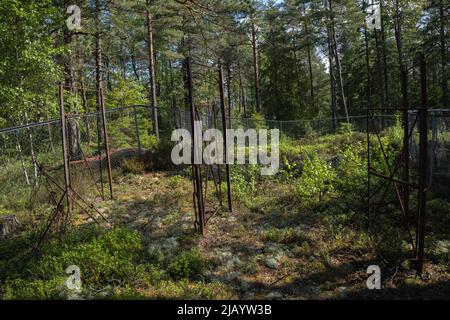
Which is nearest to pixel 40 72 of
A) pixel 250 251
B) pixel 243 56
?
pixel 250 251

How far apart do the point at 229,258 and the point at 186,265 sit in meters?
0.77

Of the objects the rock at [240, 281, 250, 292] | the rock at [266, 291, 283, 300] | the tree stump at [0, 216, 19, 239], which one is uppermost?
the tree stump at [0, 216, 19, 239]

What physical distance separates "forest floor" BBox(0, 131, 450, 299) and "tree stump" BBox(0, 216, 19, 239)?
474 millimetres

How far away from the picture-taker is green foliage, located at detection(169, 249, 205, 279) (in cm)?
547

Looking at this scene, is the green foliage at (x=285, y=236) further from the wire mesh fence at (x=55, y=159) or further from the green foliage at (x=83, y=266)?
the wire mesh fence at (x=55, y=159)

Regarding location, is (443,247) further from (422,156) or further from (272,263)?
(272,263)

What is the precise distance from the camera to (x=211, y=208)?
8164 mm

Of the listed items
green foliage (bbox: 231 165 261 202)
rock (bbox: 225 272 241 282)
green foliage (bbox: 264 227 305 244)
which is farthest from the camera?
green foliage (bbox: 231 165 261 202)

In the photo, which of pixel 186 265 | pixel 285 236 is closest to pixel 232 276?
pixel 186 265

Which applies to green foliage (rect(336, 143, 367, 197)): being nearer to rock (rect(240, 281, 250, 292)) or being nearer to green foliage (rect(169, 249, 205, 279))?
rock (rect(240, 281, 250, 292))

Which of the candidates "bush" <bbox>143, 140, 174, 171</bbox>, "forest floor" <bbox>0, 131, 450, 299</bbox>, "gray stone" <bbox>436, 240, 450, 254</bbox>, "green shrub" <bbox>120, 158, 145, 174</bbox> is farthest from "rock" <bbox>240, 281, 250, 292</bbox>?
"bush" <bbox>143, 140, 174, 171</bbox>

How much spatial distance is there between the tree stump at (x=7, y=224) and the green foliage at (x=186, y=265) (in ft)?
11.6

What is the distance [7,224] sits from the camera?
701 centimetres
